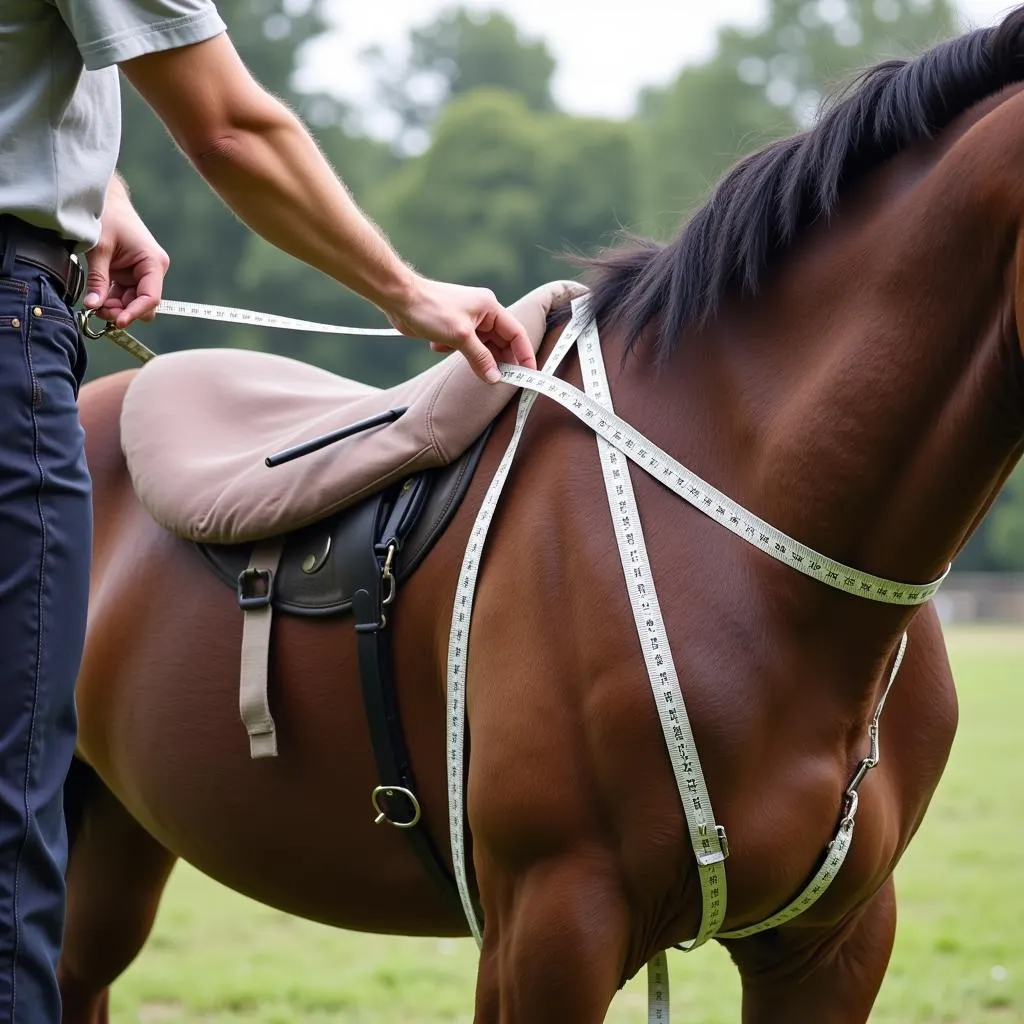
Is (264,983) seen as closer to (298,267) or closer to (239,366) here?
(239,366)

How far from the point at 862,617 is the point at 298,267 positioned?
34.5 metres

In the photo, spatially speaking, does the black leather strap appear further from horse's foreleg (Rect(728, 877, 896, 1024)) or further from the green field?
the green field

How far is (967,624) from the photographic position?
99.1 feet

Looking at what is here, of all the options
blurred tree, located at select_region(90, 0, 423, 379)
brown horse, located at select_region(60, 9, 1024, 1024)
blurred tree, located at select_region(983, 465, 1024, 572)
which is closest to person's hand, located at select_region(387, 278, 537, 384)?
brown horse, located at select_region(60, 9, 1024, 1024)

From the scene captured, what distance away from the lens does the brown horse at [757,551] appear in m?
1.88

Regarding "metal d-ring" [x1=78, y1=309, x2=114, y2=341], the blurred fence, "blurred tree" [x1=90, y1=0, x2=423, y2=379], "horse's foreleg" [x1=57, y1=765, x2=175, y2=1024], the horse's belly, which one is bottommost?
the blurred fence

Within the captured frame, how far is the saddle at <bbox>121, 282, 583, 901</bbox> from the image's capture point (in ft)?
7.54

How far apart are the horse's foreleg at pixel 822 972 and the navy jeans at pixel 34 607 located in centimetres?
120

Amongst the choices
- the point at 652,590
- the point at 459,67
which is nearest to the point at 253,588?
the point at 652,590

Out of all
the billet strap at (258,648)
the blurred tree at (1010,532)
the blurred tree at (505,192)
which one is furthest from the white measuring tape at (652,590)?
the blurred tree at (505,192)

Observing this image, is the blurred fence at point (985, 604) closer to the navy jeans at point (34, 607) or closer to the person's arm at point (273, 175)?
the person's arm at point (273, 175)

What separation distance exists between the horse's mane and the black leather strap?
1.78ft

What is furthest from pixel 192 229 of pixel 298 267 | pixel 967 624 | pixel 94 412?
pixel 94 412

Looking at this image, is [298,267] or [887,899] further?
[298,267]
